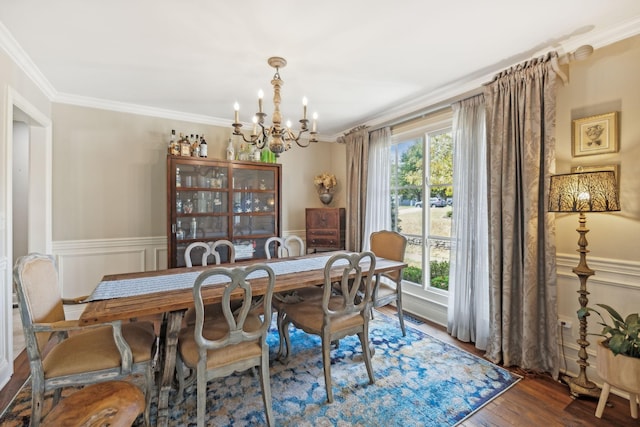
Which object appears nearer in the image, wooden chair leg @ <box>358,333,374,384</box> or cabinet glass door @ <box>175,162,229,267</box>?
wooden chair leg @ <box>358,333,374,384</box>

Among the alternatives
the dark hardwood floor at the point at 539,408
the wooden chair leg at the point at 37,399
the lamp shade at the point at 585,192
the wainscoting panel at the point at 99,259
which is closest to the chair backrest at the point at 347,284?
the dark hardwood floor at the point at 539,408

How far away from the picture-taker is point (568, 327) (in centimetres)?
222

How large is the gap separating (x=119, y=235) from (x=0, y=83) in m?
1.83

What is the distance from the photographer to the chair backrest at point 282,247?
320 centimetres

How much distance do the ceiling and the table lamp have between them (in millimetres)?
1015

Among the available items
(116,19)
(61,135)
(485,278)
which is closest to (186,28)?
(116,19)

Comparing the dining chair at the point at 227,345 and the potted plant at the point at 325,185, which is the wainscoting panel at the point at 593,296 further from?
the potted plant at the point at 325,185

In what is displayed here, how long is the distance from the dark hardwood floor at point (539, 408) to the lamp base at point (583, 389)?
40mm

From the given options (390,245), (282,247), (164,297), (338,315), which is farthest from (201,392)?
(390,245)

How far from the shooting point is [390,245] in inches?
125

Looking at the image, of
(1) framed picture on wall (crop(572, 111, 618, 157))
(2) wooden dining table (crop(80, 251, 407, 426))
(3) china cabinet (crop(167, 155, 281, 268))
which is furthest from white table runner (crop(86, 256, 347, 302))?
(1) framed picture on wall (crop(572, 111, 618, 157))

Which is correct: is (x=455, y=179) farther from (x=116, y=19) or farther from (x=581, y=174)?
(x=116, y=19)

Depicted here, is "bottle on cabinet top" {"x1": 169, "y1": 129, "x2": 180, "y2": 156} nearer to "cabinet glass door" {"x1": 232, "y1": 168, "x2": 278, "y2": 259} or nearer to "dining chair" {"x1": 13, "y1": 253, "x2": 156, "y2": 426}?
"cabinet glass door" {"x1": 232, "y1": 168, "x2": 278, "y2": 259}

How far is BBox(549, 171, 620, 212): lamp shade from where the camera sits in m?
1.78
